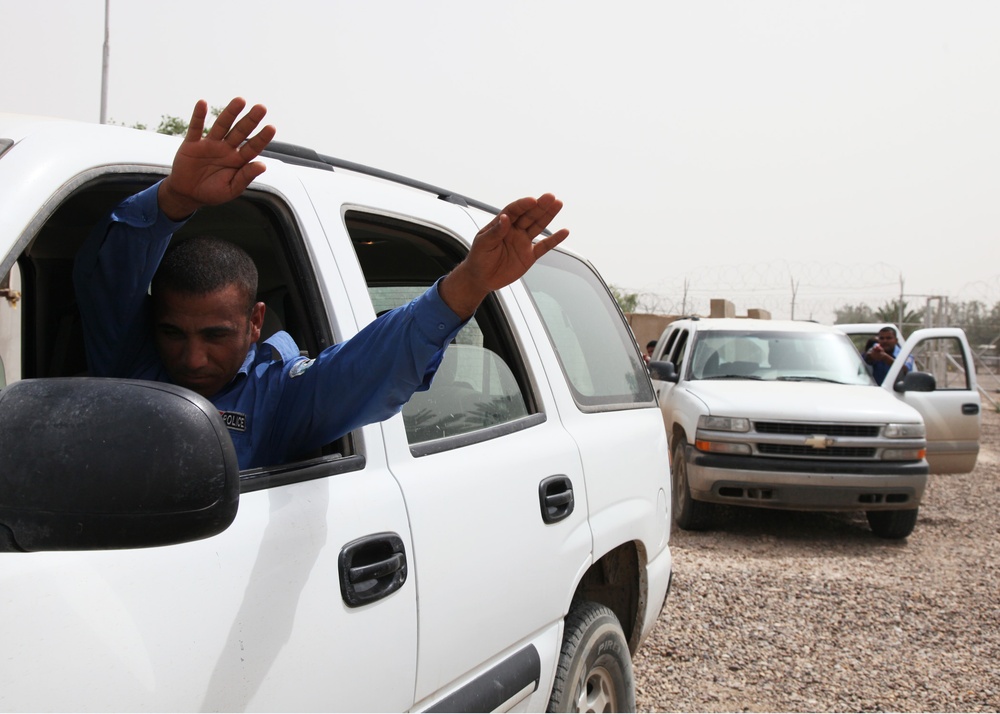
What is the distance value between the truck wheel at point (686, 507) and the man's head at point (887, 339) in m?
4.22

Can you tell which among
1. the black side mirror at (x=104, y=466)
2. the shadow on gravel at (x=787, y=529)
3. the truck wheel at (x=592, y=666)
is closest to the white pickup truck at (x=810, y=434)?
the shadow on gravel at (x=787, y=529)

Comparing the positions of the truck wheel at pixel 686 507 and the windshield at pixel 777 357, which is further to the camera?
the windshield at pixel 777 357

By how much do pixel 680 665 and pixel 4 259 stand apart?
4041 millimetres

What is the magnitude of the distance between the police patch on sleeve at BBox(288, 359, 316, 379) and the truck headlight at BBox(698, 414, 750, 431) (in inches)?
223

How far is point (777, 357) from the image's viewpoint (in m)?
8.24

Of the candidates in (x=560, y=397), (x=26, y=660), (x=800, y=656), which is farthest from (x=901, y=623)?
(x=26, y=660)

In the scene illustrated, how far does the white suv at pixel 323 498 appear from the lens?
1.00 metres

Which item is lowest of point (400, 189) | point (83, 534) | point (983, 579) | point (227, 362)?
point (983, 579)

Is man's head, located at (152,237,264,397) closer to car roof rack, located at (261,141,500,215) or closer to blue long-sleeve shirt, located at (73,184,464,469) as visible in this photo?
blue long-sleeve shirt, located at (73,184,464,469)

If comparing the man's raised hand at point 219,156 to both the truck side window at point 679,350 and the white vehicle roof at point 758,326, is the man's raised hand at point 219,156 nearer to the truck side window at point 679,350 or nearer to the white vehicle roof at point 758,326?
the truck side window at point 679,350

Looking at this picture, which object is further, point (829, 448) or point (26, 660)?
point (829, 448)

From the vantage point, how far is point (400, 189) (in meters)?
2.34

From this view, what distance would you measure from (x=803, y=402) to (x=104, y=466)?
6.82 metres

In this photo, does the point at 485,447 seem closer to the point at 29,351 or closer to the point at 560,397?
the point at 560,397
